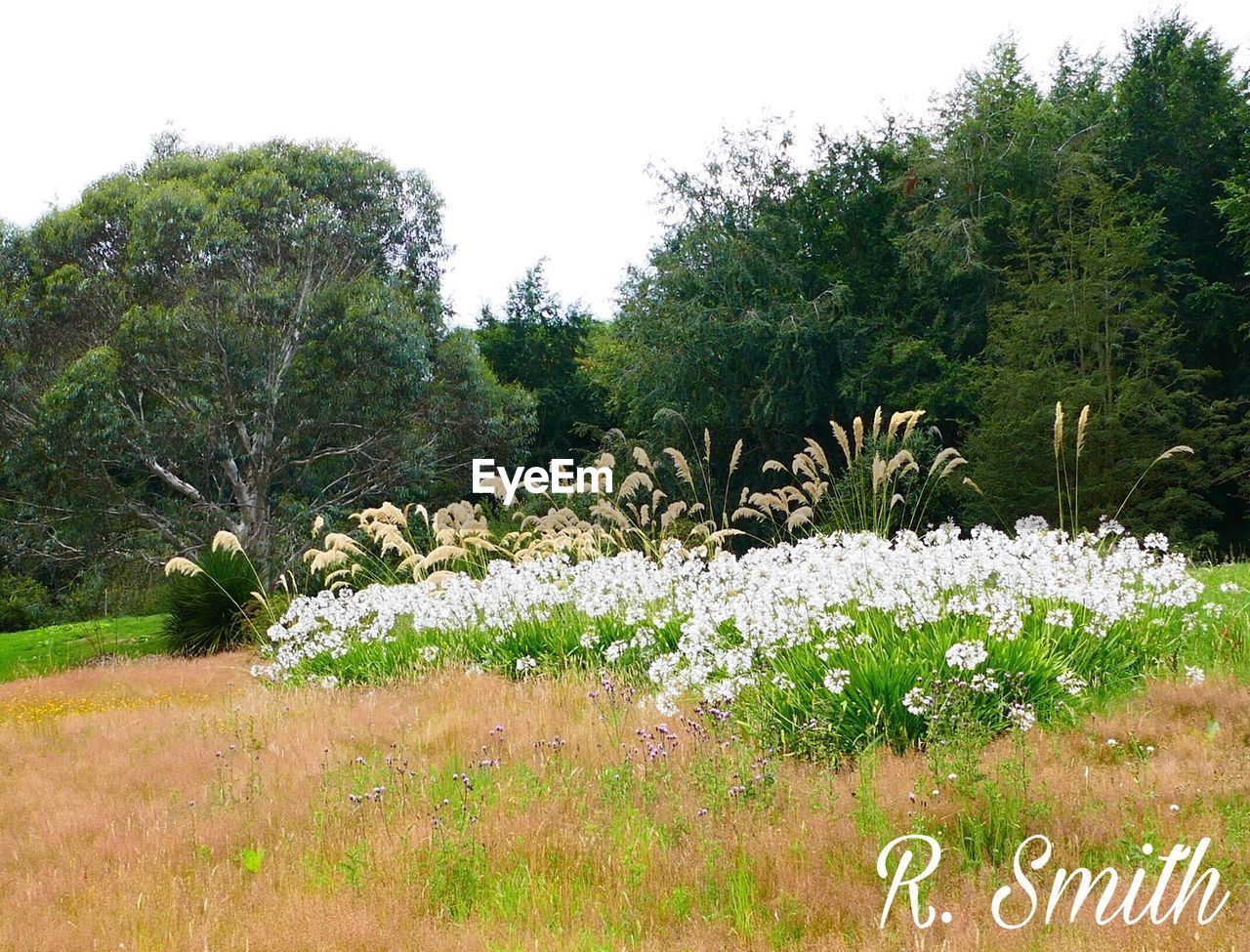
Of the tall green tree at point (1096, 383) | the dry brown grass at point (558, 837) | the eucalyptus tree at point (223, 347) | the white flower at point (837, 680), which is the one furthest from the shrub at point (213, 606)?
the tall green tree at point (1096, 383)

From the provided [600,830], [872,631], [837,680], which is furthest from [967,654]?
[600,830]

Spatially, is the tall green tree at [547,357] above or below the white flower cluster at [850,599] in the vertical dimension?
above

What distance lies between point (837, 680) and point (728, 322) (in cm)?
2341

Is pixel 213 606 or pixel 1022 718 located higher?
pixel 1022 718

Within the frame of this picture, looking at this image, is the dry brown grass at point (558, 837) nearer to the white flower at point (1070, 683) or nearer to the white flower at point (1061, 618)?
the white flower at point (1070, 683)

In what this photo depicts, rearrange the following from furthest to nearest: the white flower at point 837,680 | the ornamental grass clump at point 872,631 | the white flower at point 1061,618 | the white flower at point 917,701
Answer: the white flower at point 1061,618 → the ornamental grass clump at point 872,631 → the white flower at point 837,680 → the white flower at point 917,701

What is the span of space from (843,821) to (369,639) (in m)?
Result: 7.55

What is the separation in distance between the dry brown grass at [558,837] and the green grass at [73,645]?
10798 mm

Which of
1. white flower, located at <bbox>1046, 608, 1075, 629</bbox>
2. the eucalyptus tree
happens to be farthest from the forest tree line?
white flower, located at <bbox>1046, 608, 1075, 629</bbox>

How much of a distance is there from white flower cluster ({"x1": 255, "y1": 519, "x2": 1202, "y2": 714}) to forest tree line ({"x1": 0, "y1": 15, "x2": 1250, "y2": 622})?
42.7ft

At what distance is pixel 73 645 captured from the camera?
18.9 m
